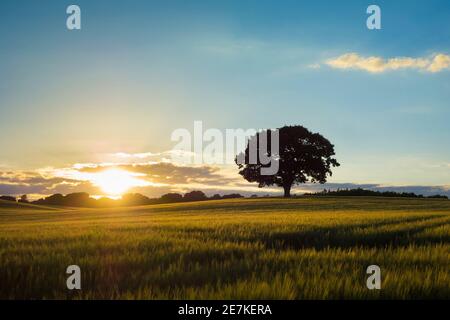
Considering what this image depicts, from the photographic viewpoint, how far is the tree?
75.6 m

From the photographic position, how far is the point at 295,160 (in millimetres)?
75500

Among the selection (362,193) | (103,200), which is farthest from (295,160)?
(103,200)

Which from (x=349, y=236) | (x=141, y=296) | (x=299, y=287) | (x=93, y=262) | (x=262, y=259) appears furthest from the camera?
(x=349, y=236)

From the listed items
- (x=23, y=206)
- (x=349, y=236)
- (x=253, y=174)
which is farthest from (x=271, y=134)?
(x=349, y=236)

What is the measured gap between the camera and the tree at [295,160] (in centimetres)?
7556

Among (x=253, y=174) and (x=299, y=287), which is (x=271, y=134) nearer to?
(x=253, y=174)

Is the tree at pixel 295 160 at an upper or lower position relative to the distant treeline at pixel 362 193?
upper

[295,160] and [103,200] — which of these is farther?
[103,200]

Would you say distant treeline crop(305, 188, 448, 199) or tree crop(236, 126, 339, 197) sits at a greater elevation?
tree crop(236, 126, 339, 197)

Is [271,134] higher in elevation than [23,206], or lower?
higher

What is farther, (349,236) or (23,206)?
(23,206)

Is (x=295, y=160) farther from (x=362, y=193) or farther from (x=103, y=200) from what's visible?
(x=103, y=200)
